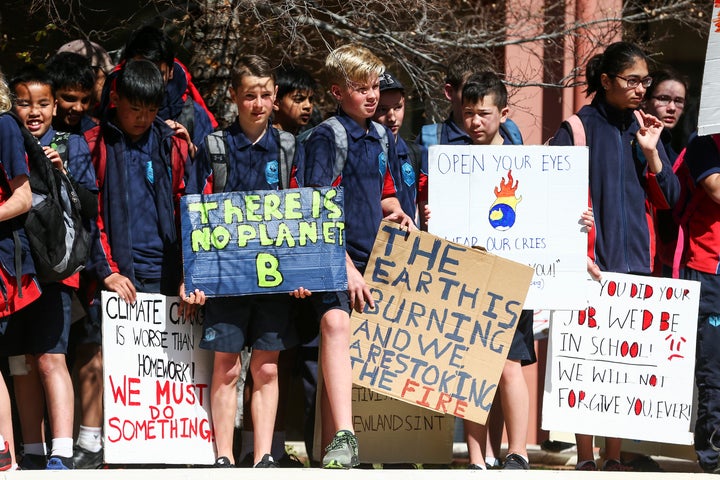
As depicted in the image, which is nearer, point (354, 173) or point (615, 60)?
point (354, 173)

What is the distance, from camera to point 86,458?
6832 mm

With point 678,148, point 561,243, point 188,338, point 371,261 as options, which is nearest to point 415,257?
point 371,261

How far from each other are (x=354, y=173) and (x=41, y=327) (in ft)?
5.67

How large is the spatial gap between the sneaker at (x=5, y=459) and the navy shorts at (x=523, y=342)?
8.38 ft

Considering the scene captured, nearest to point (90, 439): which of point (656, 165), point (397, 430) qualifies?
point (397, 430)

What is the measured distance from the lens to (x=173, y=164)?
6.78 metres

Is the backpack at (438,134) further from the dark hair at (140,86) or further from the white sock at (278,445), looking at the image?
the white sock at (278,445)

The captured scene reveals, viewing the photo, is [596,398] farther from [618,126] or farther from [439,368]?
[618,126]

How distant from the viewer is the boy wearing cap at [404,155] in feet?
23.1

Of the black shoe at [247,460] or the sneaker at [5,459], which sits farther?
the black shoe at [247,460]

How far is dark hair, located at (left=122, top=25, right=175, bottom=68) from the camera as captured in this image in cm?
721

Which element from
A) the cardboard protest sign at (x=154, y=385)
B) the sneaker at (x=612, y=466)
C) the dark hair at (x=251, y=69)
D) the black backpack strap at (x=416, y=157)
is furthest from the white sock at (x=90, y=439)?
the sneaker at (x=612, y=466)

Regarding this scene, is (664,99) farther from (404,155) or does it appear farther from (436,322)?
(436,322)

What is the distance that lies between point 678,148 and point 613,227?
3150mm
